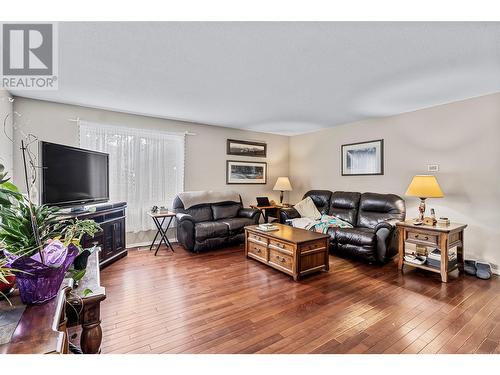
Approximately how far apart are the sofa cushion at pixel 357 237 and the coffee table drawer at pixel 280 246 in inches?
43.1

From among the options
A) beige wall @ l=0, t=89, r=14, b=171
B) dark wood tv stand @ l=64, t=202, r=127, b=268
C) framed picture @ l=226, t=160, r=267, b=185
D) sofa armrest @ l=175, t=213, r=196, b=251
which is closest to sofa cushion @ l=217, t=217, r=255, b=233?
sofa armrest @ l=175, t=213, r=196, b=251

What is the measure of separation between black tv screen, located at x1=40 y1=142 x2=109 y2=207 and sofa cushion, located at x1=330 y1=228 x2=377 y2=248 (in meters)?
3.59

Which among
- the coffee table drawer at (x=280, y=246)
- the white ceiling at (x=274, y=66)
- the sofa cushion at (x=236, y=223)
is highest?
the white ceiling at (x=274, y=66)

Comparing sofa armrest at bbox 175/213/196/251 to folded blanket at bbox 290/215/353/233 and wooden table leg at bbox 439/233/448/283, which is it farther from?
wooden table leg at bbox 439/233/448/283

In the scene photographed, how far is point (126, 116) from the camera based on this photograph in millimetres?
4094

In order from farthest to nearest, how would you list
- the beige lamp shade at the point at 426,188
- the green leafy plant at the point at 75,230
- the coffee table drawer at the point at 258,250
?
the coffee table drawer at the point at 258,250 < the beige lamp shade at the point at 426,188 < the green leafy plant at the point at 75,230

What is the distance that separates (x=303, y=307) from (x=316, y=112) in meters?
3.07

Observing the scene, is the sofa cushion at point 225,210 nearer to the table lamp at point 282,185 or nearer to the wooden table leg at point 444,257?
the table lamp at point 282,185

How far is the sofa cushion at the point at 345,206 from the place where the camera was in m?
4.21

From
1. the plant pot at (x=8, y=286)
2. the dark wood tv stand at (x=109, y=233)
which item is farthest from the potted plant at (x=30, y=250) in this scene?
the dark wood tv stand at (x=109, y=233)

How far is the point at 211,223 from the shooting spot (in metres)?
4.10

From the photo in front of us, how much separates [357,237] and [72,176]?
3843mm
